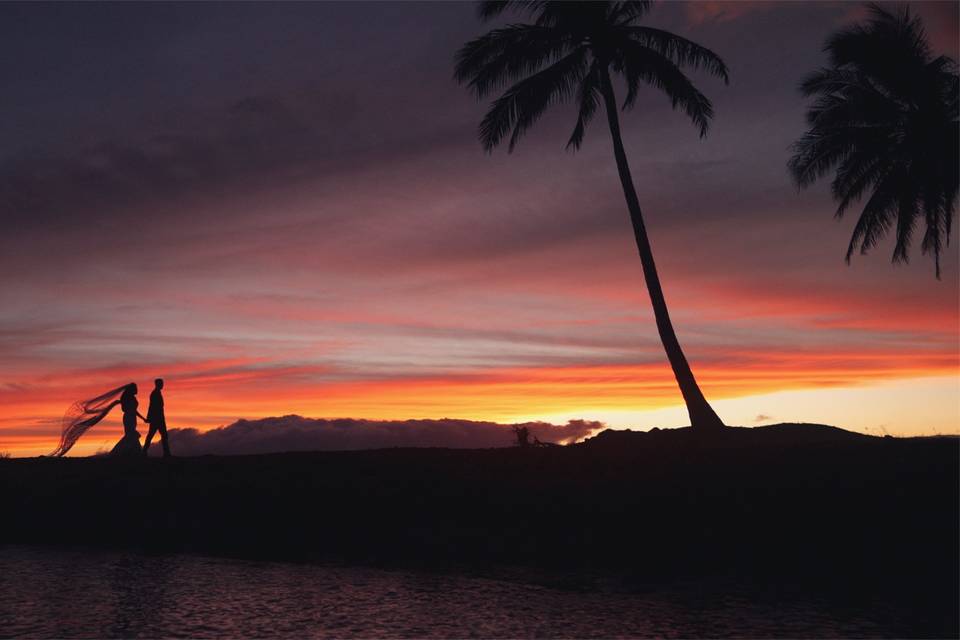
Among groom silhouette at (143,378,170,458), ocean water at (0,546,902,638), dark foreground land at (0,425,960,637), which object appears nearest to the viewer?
ocean water at (0,546,902,638)

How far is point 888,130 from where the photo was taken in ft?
87.0

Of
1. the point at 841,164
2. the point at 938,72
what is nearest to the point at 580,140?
the point at 841,164

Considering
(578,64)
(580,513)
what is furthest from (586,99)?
(580,513)

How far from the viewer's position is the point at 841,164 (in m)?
27.3

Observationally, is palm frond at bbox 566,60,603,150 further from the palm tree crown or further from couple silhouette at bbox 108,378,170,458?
couple silhouette at bbox 108,378,170,458

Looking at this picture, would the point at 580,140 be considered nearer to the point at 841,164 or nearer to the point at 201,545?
the point at 841,164

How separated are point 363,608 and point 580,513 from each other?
542cm

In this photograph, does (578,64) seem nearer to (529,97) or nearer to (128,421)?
(529,97)

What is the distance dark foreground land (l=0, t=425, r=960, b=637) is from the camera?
1210 centimetres

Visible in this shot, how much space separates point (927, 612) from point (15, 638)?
34.0ft

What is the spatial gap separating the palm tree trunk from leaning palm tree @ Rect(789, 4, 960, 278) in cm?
734

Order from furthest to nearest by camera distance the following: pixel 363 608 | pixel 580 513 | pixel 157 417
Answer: pixel 157 417 < pixel 580 513 < pixel 363 608

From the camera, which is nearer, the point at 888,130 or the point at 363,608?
the point at 363,608

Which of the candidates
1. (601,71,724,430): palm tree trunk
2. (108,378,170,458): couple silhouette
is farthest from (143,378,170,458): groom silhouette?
(601,71,724,430): palm tree trunk
